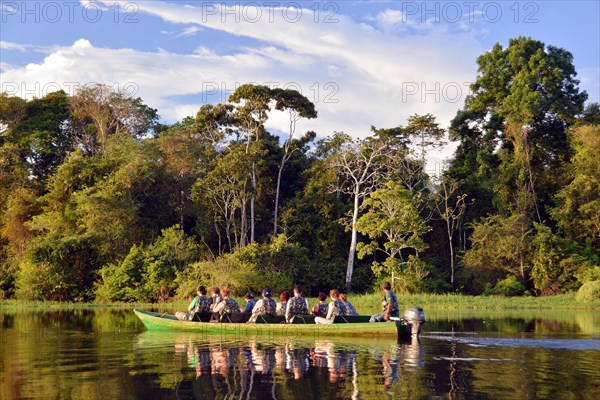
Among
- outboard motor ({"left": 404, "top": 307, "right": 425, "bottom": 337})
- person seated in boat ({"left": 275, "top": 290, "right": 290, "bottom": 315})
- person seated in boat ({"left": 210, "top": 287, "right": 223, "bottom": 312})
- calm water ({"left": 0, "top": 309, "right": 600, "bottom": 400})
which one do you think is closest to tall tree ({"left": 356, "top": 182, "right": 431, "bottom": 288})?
calm water ({"left": 0, "top": 309, "right": 600, "bottom": 400})

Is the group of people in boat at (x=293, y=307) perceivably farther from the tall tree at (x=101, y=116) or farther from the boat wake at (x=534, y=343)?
the tall tree at (x=101, y=116)

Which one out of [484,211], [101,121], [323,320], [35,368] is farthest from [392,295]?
[101,121]

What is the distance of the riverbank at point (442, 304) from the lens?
104ft

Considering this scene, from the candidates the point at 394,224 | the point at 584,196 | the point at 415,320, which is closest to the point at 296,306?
the point at 415,320

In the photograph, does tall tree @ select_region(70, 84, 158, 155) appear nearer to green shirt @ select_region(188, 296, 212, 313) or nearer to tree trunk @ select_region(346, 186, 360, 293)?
tree trunk @ select_region(346, 186, 360, 293)

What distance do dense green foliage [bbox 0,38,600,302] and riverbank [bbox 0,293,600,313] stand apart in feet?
5.60

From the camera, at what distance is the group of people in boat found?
18.4m

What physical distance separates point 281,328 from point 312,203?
2147 centimetres

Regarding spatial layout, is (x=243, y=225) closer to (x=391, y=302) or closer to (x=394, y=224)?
(x=394, y=224)

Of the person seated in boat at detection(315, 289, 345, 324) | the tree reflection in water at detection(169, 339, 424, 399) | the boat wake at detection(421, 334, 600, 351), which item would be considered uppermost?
the person seated in boat at detection(315, 289, 345, 324)

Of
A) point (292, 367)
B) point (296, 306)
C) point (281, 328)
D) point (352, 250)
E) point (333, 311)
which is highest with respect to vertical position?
point (352, 250)

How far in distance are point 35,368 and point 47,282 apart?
82.6ft

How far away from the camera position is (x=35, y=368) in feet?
43.4

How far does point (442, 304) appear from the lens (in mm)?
32500
